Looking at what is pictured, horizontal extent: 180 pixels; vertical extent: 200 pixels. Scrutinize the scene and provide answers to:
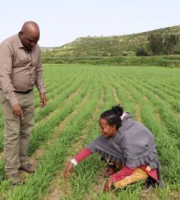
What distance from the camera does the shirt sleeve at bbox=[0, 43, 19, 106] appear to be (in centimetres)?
346

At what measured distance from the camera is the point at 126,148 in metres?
3.48

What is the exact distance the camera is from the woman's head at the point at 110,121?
11.4 feet

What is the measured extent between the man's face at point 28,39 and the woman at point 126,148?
1.24 meters

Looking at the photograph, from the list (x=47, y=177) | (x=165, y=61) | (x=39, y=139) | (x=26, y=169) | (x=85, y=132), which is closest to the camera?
(x=47, y=177)

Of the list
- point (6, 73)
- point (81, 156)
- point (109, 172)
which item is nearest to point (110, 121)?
point (81, 156)

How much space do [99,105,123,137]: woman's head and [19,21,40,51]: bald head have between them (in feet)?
4.09

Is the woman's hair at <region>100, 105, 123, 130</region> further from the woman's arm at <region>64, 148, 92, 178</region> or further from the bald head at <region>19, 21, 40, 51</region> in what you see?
the bald head at <region>19, 21, 40, 51</region>

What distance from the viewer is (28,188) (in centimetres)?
333

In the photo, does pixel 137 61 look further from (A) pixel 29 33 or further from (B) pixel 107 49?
(B) pixel 107 49

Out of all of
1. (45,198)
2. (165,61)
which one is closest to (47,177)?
(45,198)

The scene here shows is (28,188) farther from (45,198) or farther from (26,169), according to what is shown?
(26,169)

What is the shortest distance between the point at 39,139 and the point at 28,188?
237 cm

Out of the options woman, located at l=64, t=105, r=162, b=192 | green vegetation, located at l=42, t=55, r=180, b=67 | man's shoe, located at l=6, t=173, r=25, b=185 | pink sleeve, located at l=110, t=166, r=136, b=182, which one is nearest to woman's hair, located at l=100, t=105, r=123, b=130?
woman, located at l=64, t=105, r=162, b=192

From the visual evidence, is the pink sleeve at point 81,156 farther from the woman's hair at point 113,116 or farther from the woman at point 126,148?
the woman's hair at point 113,116
